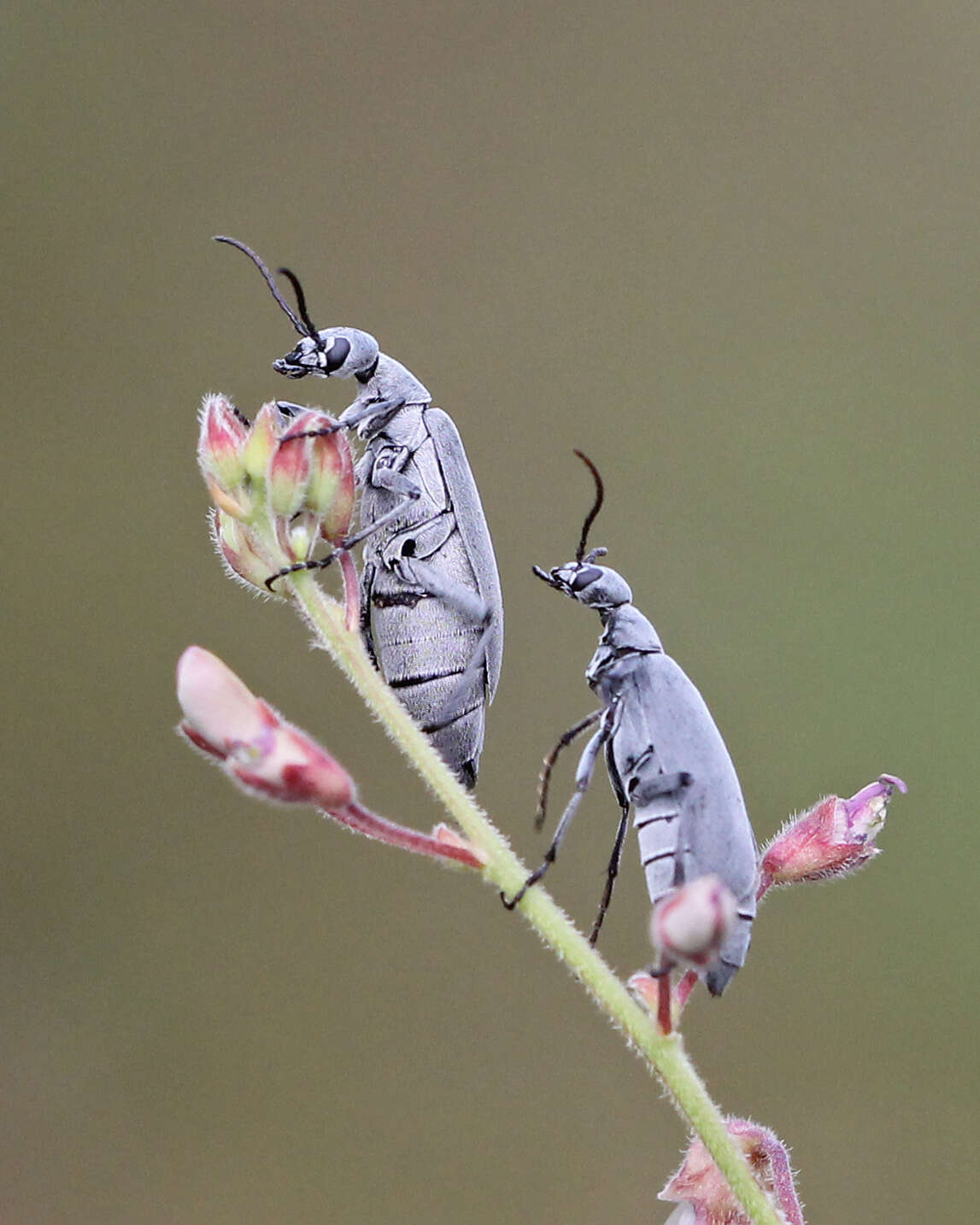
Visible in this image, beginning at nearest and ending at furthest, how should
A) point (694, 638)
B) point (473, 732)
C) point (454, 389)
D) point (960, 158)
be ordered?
point (473, 732) < point (694, 638) < point (454, 389) < point (960, 158)

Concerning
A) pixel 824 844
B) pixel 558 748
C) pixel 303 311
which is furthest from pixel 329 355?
pixel 824 844

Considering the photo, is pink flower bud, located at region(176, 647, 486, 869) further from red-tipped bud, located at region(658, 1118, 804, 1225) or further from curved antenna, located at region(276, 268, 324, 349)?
curved antenna, located at region(276, 268, 324, 349)

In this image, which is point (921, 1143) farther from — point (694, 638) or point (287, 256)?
point (287, 256)

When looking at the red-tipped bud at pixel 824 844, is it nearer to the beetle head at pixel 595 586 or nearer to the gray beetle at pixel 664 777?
the gray beetle at pixel 664 777

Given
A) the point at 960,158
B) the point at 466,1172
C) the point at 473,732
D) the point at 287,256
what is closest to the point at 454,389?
the point at 287,256

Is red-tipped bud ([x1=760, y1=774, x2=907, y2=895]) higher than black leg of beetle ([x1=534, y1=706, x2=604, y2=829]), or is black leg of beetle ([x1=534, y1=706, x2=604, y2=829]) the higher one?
black leg of beetle ([x1=534, y1=706, x2=604, y2=829])

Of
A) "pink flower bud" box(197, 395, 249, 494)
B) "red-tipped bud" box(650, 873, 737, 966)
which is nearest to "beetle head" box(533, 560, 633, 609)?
"pink flower bud" box(197, 395, 249, 494)
